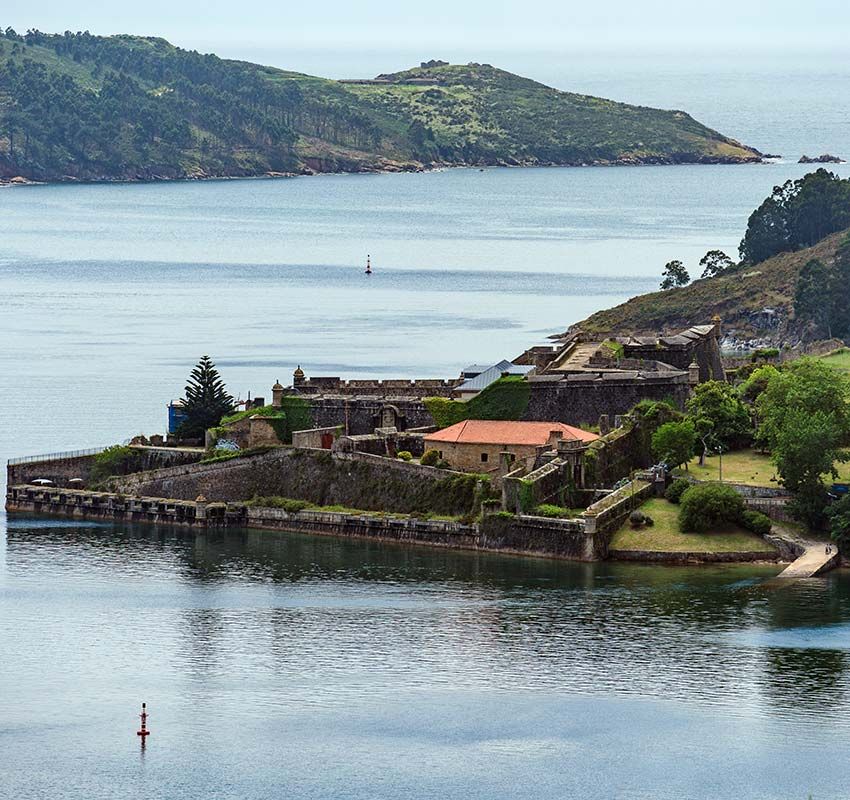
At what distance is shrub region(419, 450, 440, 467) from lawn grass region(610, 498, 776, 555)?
28.5 ft

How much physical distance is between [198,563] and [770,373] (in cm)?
2554

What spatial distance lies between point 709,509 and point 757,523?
168 cm

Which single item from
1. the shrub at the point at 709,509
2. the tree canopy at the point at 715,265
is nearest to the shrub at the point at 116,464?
the shrub at the point at 709,509

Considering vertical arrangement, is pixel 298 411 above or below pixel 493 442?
above

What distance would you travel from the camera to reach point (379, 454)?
95.1 m

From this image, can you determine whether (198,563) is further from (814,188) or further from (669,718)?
(814,188)

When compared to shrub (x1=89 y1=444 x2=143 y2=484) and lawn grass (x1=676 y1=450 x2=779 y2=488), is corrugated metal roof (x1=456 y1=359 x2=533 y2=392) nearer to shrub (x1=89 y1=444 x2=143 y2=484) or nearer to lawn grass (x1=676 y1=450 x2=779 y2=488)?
lawn grass (x1=676 y1=450 x2=779 y2=488)

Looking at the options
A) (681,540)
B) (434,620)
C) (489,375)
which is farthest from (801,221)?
(434,620)

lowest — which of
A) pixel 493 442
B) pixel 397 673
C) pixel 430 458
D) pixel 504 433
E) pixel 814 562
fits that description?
pixel 397 673

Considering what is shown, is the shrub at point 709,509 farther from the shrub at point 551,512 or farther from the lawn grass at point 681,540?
the shrub at point 551,512

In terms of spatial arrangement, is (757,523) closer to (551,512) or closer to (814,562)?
(814,562)

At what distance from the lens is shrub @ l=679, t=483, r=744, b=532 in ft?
279

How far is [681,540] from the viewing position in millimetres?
85000

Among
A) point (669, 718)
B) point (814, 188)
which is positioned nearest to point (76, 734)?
point (669, 718)
